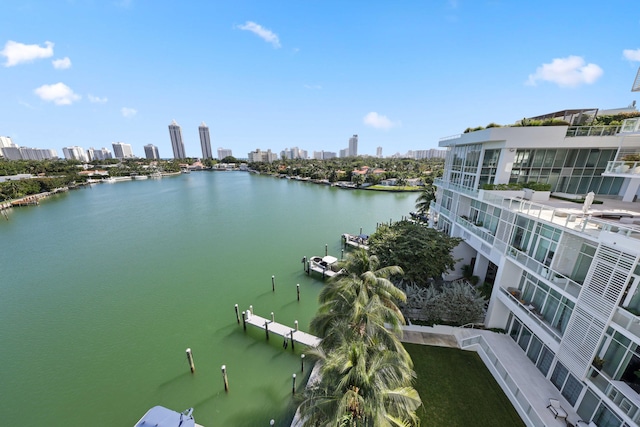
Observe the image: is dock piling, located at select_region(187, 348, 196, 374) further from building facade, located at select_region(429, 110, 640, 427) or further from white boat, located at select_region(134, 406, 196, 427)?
building facade, located at select_region(429, 110, 640, 427)

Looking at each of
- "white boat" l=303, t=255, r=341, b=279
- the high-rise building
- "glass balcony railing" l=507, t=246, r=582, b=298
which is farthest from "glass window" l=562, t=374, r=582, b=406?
the high-rise building

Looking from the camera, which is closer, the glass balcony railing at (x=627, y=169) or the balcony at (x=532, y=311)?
the balcony at (x=532, y=311)

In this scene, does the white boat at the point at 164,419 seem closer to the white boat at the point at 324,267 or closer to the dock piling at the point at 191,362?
the dock piling at the point at 191,362

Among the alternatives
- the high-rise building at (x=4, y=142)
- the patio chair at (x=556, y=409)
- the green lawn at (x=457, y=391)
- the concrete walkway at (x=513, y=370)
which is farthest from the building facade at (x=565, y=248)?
the high-rise building at (x=4, y=142)

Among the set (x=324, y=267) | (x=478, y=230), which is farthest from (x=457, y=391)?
(x=324, y=267)

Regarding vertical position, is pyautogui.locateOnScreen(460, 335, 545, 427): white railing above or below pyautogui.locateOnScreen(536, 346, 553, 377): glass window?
below

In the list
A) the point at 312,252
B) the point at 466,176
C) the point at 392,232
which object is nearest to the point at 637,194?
the point at 466,176
